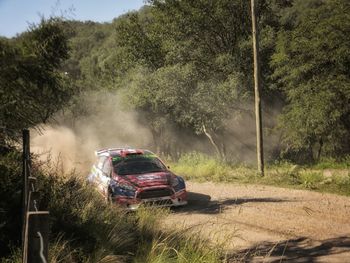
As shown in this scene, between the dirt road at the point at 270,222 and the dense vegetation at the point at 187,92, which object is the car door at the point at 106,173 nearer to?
the dirt road at the point at 270,222

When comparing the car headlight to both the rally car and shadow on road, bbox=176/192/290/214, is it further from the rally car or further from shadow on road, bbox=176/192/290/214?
shadow on road, bbox=176/192/290/214

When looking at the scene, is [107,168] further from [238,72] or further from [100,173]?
[238,72]

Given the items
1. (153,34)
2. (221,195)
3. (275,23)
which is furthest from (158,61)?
(221,195)

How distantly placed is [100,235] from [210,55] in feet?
75.9

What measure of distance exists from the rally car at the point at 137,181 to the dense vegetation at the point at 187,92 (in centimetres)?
283

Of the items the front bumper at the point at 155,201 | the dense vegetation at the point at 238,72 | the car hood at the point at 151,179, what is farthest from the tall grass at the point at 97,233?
the dense vegetation at the point at 238,72

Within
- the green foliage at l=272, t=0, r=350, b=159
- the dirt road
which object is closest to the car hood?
the dirt road

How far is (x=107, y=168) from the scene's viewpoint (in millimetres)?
13578

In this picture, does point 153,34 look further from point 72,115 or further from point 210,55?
point 72,115

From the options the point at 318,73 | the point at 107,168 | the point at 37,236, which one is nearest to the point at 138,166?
the point at 107,168

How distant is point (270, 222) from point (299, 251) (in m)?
2.33

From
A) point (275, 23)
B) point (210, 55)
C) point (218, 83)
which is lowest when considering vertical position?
point (218, 83)

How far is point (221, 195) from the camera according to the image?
1473cm

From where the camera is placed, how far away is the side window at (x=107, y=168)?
13.3 meters
